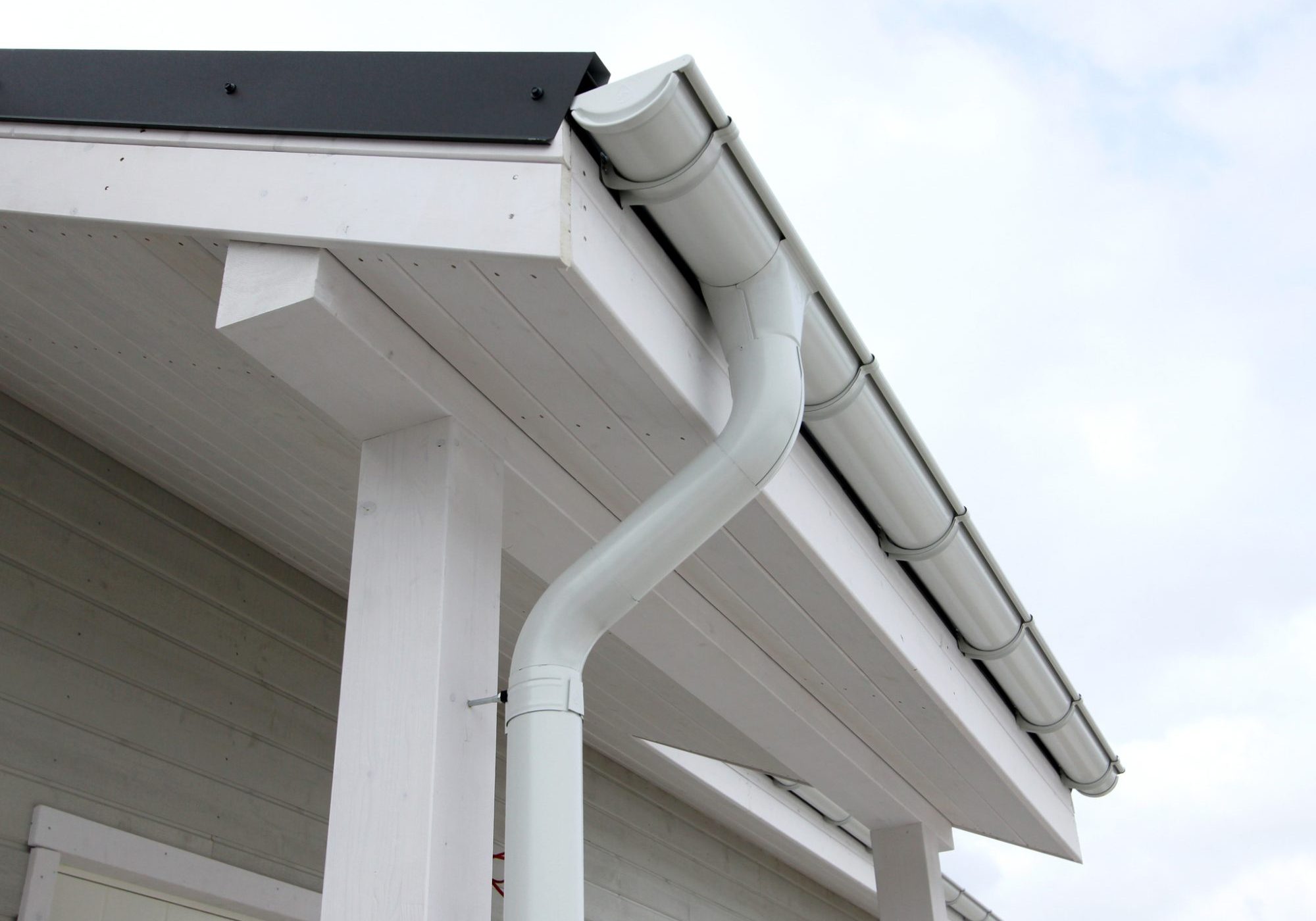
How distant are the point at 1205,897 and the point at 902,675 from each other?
573 inches

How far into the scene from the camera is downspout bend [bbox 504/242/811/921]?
5.43 ft

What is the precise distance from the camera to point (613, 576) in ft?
5.96

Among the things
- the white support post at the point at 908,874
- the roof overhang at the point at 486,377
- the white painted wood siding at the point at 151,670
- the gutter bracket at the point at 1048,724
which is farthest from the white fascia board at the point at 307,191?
the white support post at the point at 908,874

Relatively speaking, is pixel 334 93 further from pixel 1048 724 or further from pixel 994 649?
pixel 1048 724

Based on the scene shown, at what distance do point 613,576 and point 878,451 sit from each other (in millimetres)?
874

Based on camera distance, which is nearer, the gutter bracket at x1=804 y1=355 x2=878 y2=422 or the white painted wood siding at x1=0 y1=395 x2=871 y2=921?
the gutter bracket at x1=804 y1=355 x2=878 y2=422

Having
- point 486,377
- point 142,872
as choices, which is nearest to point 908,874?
point 142,872

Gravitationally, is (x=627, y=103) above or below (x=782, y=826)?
below

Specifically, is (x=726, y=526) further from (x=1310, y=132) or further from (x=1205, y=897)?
(x=1205, y=897)

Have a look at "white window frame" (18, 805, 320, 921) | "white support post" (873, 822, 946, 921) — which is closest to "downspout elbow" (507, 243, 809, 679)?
"white window frame" (18, 805, 320, 921)

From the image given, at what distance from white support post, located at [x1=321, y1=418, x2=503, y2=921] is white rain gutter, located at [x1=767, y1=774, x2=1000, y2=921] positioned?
113 inches

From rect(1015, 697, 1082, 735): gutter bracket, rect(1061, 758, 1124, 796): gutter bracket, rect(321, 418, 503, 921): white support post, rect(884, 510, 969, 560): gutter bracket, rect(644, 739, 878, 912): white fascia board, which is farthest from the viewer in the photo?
rect(644, 739, 878, 912): white fascia board

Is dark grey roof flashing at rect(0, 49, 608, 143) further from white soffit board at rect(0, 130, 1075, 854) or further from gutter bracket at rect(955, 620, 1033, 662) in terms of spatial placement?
gutter bracket at rect(955, 620, 1033, 662)

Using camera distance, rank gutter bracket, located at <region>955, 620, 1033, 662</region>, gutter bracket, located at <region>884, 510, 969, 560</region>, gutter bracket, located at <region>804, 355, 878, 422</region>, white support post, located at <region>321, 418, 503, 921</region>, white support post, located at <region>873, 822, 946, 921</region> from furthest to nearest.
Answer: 1. white support post, located at <region>873, 822, 946, 921</region>
2. gutter bracket, located at <region>955, 620, 1033, 662</region>
3. gutter bracket, located at <region>884, 510, 969, 560</region>
4. gutter bracket, located at <region>804, 355, 878, 422</region>
5. white support post, located at <region>321, 418, 503, 921</region>
